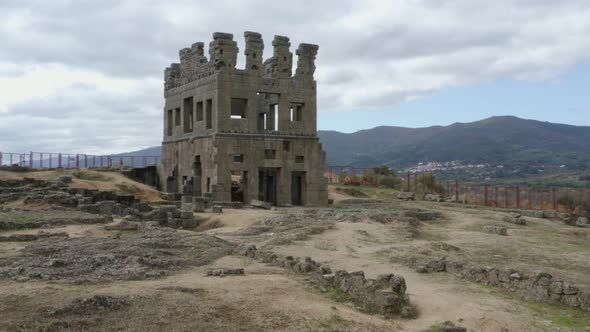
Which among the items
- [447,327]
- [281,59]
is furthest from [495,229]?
[281,59]

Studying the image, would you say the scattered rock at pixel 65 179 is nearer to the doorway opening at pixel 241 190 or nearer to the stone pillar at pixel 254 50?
the doorway opening at pixel 241 190

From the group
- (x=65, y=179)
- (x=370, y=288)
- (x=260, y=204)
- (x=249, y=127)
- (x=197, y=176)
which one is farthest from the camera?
(x=197, y=176)

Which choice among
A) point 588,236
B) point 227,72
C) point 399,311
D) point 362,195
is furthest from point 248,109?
point 399,311

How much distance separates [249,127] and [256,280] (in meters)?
23.3

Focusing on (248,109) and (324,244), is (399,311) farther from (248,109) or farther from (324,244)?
(248,109)

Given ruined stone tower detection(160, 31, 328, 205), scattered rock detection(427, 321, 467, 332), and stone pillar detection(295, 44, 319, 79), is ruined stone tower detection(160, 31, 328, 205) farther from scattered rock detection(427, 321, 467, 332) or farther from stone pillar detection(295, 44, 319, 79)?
scattered rock detection(427, 321, 467, 332)

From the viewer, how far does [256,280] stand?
45.9 feet

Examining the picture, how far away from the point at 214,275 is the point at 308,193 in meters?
24.3

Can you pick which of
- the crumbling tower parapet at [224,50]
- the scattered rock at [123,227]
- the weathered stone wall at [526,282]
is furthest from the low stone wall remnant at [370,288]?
the crumbling tower parapet at [224,50]

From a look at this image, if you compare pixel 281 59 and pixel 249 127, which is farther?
pixel 281 59

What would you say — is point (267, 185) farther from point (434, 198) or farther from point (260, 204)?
point (434, 198)

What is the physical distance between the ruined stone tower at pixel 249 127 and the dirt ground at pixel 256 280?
10505mm

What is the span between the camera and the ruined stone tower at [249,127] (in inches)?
1419

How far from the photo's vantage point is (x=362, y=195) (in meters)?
47.3
